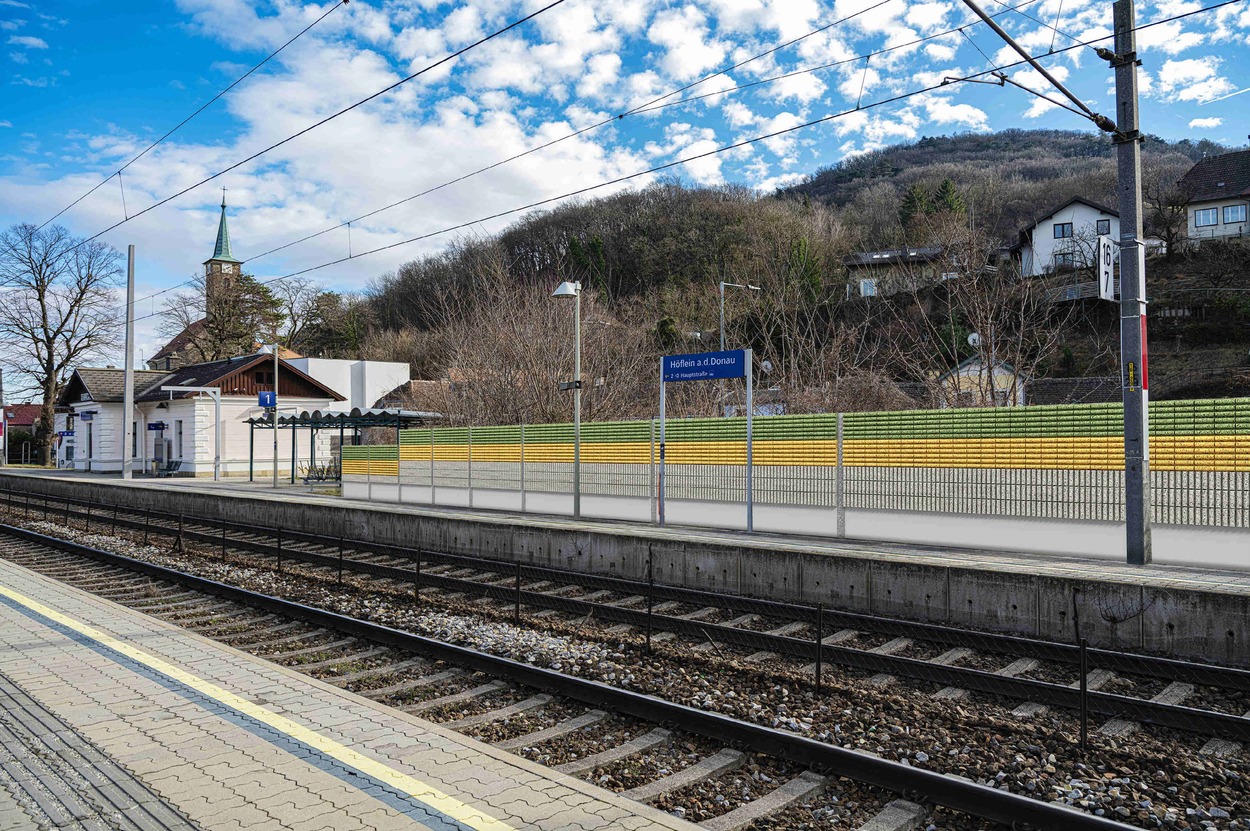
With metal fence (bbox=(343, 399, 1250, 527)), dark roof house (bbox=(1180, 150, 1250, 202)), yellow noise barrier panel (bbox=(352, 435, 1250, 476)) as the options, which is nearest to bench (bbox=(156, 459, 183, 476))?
metal fence (bbox=(343, 399, 1250, 527))

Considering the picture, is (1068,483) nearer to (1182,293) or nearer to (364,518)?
(364,518)

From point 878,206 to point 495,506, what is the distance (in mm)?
76250

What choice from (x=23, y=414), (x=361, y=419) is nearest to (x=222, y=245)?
(x=23, y=414)

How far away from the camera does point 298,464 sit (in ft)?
146

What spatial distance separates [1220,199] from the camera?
55344 mm

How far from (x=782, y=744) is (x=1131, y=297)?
350 inches

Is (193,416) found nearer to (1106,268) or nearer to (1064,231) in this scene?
(1106,268)

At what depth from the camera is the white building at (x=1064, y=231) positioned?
60.0 m

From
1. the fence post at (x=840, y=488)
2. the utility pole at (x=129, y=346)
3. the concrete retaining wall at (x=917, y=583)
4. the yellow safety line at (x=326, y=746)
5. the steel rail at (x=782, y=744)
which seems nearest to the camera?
the steel rail at (x=782, y=744)

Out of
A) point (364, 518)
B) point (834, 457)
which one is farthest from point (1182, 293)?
point (364, 518)

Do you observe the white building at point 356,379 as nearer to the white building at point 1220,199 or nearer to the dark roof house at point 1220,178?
the white building at point 1220,199

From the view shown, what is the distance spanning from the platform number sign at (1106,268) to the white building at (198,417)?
3585cm

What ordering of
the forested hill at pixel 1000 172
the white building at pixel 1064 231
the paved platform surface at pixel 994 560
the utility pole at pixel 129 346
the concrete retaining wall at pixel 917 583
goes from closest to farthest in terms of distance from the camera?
the concrete retaining wall at pixel 917 583, the paved platform surface at pixel 994 560, the utility pole at pixel 129 346, the white building at pixel 1064 231, the forested hill at pixel 1000 172

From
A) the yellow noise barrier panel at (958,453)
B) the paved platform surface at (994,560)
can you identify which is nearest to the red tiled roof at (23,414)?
the yellow noise barrier panel at (958,453)
